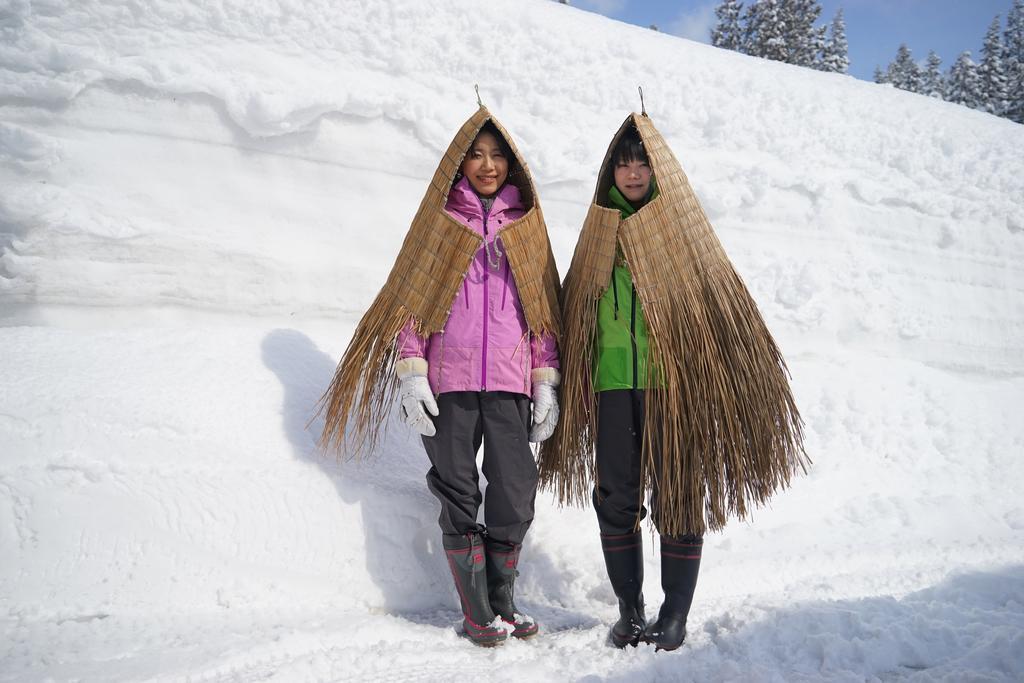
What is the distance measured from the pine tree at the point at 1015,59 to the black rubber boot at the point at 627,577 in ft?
70.4

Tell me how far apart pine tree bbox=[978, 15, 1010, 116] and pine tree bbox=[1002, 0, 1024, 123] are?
209mm

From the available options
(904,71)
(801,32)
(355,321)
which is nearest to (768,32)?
(801,32)

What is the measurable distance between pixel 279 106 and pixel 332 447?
2004 millimetres

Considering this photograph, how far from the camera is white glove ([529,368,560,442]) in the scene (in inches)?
95.3

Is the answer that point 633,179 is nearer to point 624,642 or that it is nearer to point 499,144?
point 499,144

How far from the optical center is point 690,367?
232cm

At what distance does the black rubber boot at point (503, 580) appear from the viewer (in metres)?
2.47

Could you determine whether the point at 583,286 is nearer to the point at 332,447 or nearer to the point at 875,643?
the point at 332,447

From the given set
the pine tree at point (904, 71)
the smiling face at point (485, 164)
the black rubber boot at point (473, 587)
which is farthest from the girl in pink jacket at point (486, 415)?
the pine tree at point (904, 71)

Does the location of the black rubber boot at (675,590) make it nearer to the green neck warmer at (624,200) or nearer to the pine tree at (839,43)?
the green neck warmer at (624,200)

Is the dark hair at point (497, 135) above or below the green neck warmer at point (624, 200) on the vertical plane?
above

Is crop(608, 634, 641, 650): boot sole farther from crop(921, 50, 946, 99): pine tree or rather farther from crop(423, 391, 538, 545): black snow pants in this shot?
crop(921, 50, 946, 99): pine tree

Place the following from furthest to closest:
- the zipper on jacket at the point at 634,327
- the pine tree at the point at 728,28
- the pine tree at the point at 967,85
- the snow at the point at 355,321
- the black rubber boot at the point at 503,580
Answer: the pine tree at the point at 728,28 < the pine tree at the point at 967,85 < the black rubber boot at the point at 503,580 < the zipper on jacket at the point at 634,327 < the snow at the point at 355,321

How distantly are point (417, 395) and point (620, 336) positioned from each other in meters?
0.70
